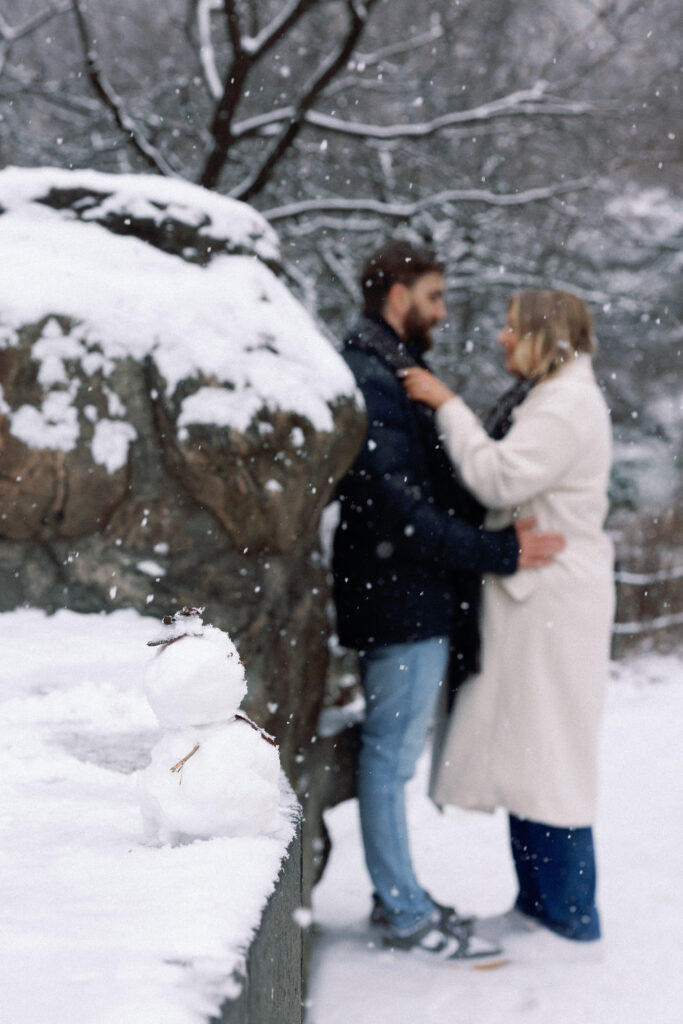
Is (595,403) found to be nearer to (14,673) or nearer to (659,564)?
(14,673)

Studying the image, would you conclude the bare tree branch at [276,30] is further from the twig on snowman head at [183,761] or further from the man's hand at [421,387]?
the twig on snowman head at [183,761]

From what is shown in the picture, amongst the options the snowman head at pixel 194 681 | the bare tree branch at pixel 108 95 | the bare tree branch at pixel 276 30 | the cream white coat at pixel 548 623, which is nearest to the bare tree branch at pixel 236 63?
the bare tree branch at pixel 276 30

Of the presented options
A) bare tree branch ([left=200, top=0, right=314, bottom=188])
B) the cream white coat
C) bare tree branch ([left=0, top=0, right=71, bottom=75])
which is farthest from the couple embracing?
bare tree branch ([left=0, top=0, right=71, bottom=75])

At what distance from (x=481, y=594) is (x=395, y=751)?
1.78 ft

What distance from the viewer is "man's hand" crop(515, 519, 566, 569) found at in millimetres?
3008

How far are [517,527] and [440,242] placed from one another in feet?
11.4

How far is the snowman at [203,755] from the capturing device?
1.26m

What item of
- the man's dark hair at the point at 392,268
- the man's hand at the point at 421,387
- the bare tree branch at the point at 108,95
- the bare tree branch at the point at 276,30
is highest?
the bare tree branch at the point at 276,30

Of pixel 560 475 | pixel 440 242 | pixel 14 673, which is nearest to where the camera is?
pixel 14 673

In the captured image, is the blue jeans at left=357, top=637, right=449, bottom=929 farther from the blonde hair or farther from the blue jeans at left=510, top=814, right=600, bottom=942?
the blonde hair

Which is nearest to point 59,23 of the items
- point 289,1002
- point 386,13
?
point 386,13

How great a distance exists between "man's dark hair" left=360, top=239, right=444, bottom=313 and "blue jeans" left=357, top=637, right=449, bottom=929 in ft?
3.54

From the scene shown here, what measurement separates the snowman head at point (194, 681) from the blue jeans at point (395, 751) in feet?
5.58

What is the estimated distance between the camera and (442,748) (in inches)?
129
